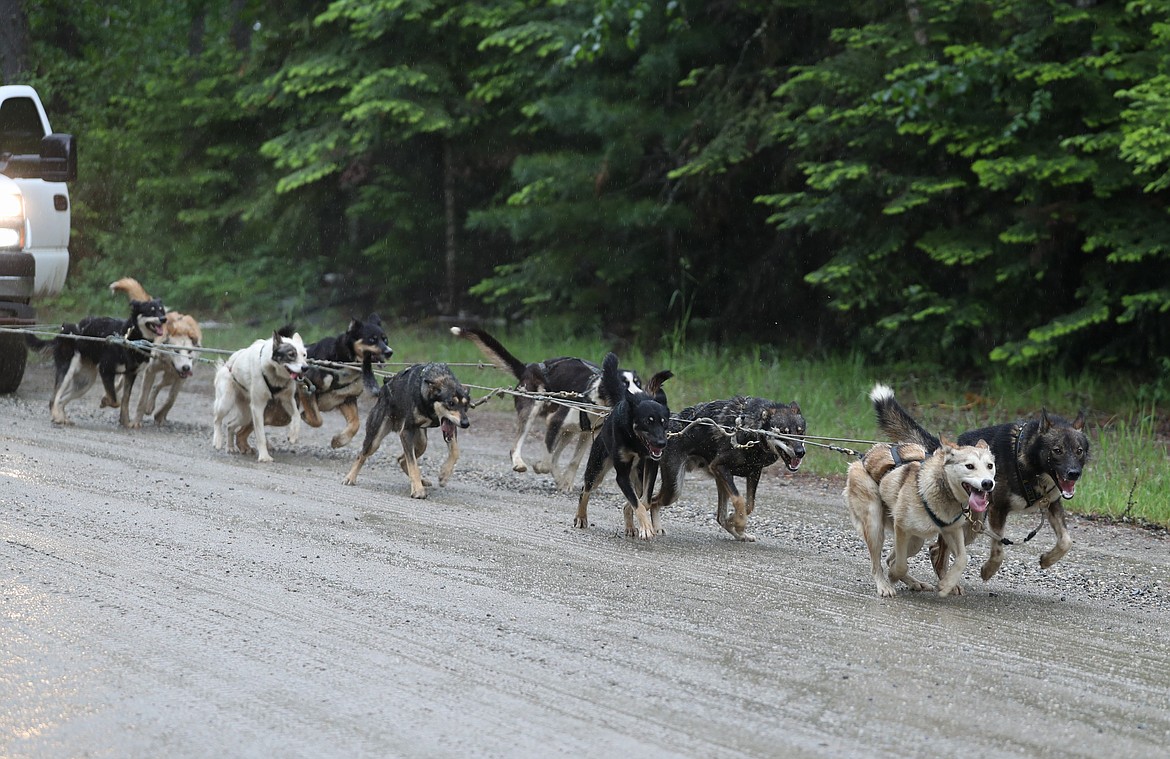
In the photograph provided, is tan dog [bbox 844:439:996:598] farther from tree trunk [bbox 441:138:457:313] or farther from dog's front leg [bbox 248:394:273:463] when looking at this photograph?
tree trunk [bbox 441:138:457:313]

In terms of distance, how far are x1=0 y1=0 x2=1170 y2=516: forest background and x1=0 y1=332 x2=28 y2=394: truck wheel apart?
6.97 metres

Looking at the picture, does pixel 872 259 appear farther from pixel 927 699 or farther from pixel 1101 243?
pixel 927 699

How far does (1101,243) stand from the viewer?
45.6 ft

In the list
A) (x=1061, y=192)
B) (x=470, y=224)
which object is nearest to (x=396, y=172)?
(x=470, y=224)

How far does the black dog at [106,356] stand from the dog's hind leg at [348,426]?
212 cm

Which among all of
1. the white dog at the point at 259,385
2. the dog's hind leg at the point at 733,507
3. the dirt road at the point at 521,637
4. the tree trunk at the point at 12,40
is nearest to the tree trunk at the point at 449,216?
the tree trunk at the point at 12,40

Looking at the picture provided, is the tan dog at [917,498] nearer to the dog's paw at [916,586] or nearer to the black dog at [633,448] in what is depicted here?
the dog's paw at [916,586]

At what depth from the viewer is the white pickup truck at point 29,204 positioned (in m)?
12.7

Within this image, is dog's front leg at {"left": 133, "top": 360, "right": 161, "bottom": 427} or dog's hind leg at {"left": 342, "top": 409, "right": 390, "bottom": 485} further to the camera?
dog's front leg at {"left": 133, "top": 360, "right": 161, "bottom": 427}

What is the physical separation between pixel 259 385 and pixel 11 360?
5506 millimetres

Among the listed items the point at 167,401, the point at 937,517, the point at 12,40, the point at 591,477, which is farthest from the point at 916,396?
the point at 12,40

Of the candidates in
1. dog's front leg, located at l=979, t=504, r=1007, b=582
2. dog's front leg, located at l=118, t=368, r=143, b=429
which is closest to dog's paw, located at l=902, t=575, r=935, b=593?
dog's front leg, located at l=979, t=504, r=1007, b=582

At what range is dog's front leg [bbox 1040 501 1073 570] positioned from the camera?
725 cm

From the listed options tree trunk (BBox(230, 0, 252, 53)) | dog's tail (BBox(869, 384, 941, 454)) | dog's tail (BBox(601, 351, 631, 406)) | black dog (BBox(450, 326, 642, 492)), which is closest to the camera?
dog's tail (BBox(869, 384, 941, 454))
